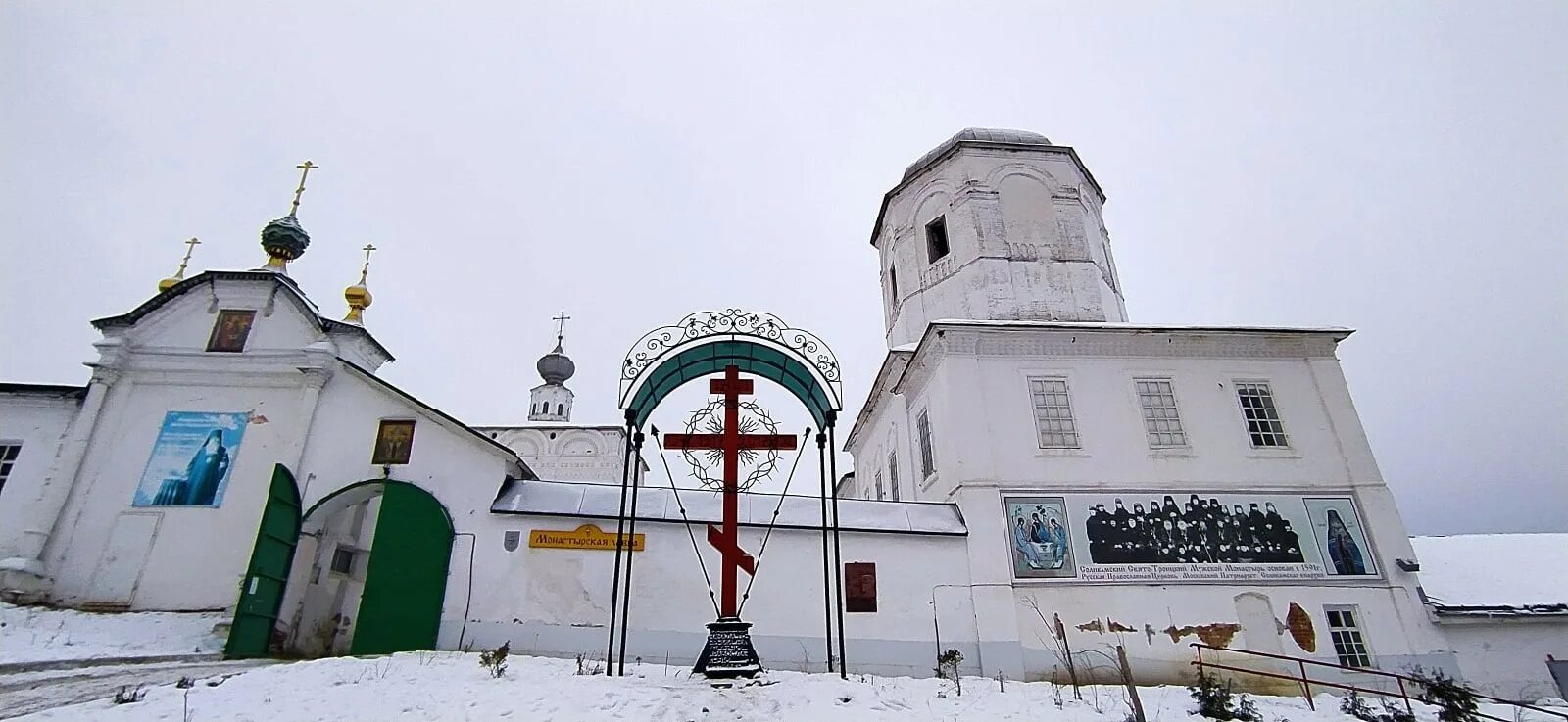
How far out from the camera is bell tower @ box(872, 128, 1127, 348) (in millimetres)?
17594

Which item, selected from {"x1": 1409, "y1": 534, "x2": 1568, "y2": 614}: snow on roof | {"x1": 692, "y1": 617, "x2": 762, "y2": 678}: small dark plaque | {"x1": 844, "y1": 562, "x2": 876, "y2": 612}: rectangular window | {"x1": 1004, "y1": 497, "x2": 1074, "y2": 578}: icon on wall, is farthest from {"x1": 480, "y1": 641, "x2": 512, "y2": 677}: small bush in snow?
{"x1": 1409, "y1": 534, "x2": 1568, "y2": 614}: snow on roof

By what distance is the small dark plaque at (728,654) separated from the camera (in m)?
8.38

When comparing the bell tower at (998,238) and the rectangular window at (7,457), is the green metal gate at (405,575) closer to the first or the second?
the rectangular window at (7,457)

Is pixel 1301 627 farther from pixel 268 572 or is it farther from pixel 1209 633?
pixel 268 572

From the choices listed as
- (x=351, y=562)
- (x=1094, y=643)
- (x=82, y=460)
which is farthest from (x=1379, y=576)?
(x=82, y=460)

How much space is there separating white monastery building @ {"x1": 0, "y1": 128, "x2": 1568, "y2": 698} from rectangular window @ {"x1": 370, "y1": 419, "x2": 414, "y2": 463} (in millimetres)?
42

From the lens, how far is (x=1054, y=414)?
14828mm

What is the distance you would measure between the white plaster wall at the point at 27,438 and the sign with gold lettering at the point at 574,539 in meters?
9.32

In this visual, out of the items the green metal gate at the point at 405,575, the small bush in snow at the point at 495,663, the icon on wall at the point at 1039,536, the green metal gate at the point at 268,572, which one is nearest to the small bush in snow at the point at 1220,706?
the icon on wall at the point at 1039,536

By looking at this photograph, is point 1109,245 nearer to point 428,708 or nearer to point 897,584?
point 897,584

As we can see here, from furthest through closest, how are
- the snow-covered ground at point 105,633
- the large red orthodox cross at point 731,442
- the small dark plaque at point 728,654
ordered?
the snow-covered ground at point 105,633, the large red orthodox cross at point 731,442, the small dark plaque at point 728,654

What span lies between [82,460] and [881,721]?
15745 millimetres

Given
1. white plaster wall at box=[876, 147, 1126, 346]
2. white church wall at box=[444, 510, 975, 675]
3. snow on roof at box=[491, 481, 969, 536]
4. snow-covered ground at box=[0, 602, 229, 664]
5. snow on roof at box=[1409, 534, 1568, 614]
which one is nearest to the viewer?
snow-covered ground at box=[0, 602, 229, 664]

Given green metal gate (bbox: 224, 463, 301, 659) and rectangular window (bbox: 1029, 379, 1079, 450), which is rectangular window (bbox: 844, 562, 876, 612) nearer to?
rectangular window (bbox: 1029, 379, 1079, 450)
